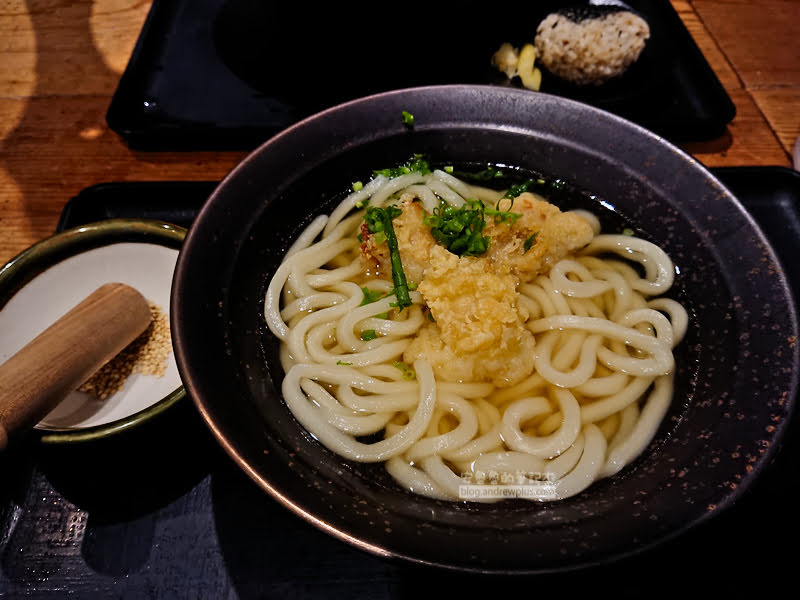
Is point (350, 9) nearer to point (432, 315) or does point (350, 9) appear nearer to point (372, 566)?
point (432, 315)

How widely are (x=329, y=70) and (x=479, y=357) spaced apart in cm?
225

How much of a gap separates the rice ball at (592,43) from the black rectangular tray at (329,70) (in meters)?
0.10

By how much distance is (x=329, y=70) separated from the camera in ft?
10.5

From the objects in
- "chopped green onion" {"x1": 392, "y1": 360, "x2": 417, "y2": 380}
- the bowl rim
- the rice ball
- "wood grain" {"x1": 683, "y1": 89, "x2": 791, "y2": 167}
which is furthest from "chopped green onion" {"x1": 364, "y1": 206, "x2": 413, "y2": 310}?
"wood grain" {"x1": 683, "y1": 89, "x2": 791, "y2": 167}

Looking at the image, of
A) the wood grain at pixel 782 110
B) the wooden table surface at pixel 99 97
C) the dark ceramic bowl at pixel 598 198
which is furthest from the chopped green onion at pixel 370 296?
the wood grain at pixel 782 110

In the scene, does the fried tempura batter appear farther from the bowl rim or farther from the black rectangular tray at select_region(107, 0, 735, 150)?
the black rectangular tray at select_region(107, 0, 735, 150)

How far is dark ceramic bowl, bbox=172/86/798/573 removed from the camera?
4.42ft

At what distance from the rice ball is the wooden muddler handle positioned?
2659 mm

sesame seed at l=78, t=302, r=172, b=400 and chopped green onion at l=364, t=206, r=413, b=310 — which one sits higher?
chopped green onion at l=364, t=206, r=413, b=310

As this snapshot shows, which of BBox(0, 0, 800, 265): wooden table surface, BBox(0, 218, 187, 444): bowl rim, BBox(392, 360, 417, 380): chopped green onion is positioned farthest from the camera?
BBox(0, 0, 800, 265): wooden table surface

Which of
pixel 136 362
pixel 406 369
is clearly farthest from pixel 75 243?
pixel 406 369

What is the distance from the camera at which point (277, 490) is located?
1351mm

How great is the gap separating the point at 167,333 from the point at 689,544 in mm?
2159

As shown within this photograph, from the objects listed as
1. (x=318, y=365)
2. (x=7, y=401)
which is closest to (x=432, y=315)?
(x=318, y=365)
